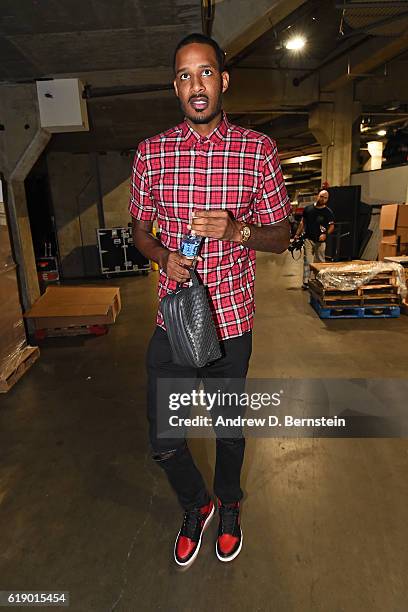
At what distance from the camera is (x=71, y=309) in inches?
217

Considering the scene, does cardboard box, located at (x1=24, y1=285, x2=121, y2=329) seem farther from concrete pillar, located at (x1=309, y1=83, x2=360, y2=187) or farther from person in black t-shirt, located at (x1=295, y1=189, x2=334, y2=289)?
concrete pillar, located at (x1=309, y1=83, x2=360, y2=187)

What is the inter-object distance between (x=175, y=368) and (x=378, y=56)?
29.6 feet

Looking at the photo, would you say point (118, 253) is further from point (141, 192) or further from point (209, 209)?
point (209, 209)

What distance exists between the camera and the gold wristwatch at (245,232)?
4.96 feet

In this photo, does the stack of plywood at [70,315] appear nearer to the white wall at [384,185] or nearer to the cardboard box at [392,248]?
the cardboard box at [392,248]

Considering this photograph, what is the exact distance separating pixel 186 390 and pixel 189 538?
0.81 m

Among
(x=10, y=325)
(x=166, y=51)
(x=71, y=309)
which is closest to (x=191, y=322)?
(x=10, y=325)

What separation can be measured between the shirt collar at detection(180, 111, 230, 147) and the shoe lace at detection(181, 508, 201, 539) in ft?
5.90

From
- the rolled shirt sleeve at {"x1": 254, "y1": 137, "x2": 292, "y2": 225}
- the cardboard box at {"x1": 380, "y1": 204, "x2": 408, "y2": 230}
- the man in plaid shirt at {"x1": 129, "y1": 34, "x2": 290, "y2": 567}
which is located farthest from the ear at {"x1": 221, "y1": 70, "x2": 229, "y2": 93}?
the cardboard box at {"x1": 380, "y1": 204, "x2": 408, "y2": 230}

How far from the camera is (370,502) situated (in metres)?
2.21

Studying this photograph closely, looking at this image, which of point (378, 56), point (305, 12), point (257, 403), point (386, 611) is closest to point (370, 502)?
point (386, 611)

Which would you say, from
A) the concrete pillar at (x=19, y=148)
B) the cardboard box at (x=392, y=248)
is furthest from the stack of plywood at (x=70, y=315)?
the cardboard box at (x=392, y=248)

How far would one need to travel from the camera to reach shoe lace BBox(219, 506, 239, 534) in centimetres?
193

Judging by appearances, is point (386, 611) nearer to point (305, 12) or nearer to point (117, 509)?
point (117, 509)
